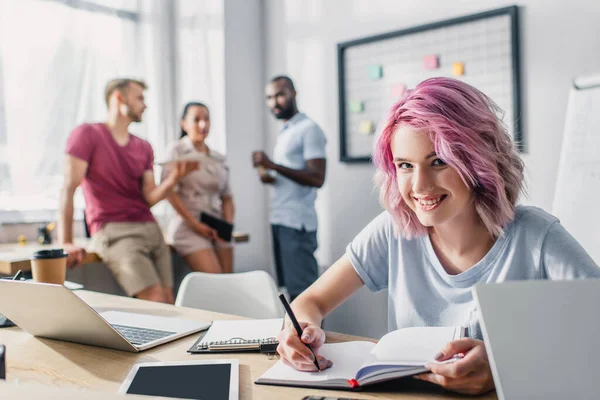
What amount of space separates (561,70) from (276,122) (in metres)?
1.94

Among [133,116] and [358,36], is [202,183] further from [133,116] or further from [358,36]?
[358,36]

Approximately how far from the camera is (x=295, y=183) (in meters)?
3.16

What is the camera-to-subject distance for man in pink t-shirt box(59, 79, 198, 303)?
102 inches

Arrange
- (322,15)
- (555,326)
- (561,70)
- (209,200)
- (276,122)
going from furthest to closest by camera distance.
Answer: (276,122) → (322,15) → (209,200) → (561,70) → (555,326)

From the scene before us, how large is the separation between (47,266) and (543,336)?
4.09 ft

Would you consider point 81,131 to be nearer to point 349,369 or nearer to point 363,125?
point 363,125

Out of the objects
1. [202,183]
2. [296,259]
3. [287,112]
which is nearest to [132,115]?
[202,183]

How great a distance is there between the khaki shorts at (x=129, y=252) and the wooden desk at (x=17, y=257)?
0.06m

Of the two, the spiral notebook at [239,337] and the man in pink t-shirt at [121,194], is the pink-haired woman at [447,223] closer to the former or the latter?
the spiral notebook at [239,337]

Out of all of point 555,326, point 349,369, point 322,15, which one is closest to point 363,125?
point 322,15

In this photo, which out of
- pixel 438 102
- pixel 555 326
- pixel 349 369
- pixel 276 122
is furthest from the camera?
pixel 276 122

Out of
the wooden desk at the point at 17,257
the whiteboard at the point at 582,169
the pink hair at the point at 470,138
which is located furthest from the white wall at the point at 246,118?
the pink hair at the point at 470,138

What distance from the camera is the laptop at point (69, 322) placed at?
102cm

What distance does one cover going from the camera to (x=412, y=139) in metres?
1.15
